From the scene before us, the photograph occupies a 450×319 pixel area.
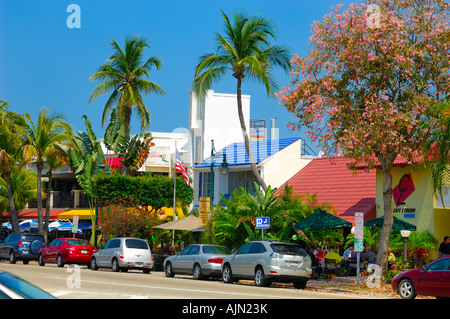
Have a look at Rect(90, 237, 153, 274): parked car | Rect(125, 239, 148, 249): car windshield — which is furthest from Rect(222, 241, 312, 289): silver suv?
Rect(125, 239, 148, 249): car windshield

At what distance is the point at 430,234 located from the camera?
3089cm

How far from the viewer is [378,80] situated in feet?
84.5

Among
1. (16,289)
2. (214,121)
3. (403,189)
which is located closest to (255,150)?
(214,121)

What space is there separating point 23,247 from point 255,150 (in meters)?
16.1

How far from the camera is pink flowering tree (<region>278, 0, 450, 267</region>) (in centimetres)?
2495

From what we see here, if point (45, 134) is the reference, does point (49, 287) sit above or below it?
below

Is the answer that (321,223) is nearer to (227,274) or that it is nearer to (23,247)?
(227,274)

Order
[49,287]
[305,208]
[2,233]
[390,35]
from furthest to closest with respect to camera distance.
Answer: [2,233] < [305,208] < [390,35] < [49,287]

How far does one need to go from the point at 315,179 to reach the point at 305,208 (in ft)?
26.9

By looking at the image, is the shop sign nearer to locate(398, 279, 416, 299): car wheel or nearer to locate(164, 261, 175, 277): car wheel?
locate(164, 261, 175, 277): car wheel

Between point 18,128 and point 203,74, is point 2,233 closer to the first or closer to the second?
point 18,128

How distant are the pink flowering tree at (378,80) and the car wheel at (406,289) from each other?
5.79m

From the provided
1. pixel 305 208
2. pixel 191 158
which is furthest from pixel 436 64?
pixel 191 158
